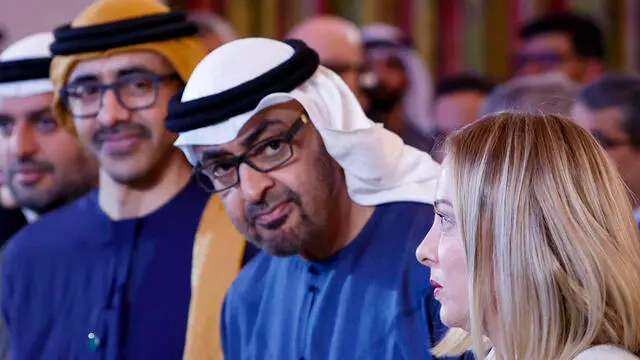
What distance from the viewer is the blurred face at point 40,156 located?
409 cm

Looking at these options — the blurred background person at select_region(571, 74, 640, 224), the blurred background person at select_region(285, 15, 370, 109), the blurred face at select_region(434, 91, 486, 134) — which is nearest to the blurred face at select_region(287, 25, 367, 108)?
the blurred background person at select_region(285, 15, 370, 109)

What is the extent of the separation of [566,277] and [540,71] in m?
4.21

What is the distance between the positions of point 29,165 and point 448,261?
82.7 inches

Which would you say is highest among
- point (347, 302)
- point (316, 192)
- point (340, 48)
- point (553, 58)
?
point (316, 192)

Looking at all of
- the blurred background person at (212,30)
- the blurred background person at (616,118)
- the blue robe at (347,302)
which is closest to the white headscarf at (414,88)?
the blurred background person at (212,30)

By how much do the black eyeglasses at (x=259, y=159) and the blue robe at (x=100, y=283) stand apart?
567mm

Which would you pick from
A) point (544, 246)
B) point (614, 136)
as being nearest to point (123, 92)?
point (544, 246)

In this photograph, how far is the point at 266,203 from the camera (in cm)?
301

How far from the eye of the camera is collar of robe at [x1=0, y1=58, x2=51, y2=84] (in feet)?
13.4

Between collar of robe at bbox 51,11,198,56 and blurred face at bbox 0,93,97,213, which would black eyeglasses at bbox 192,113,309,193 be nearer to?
collar of robe at bbox 51,11,198,56

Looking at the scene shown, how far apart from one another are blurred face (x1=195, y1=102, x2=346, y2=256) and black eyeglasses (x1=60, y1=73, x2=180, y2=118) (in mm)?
536

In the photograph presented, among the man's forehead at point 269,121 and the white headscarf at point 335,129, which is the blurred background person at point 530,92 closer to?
the white headscarf at point 335,129

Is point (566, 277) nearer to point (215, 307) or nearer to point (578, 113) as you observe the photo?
point (215, 307)

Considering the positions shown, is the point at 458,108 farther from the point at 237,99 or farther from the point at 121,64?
the point at 237,99
